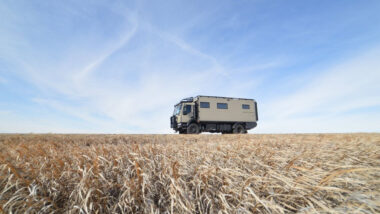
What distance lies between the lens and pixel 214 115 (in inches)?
696

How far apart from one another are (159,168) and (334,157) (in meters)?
3.30

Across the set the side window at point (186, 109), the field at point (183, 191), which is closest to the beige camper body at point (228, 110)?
the side window at point (186, 109)

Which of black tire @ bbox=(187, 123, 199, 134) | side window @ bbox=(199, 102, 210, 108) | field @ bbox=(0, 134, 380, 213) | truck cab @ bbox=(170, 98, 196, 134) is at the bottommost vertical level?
field @ bbox=(0, 134, 380, 213)

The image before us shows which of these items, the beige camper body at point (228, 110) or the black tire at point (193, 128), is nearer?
the black tire at point (193, 128)

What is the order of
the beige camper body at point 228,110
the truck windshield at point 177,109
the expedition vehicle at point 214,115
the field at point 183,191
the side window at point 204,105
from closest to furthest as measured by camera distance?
the field at point 183,191 < the expedition vehicle at point 214,115 < the truck windshield at point 177,109 < the side window at point 204,105 < the beige camper body at point 228,110

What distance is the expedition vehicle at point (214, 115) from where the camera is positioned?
53.9 ft

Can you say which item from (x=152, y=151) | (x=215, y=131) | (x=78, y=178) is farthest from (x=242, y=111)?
(x=78, y=178)

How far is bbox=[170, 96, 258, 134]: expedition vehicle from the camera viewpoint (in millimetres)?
16422

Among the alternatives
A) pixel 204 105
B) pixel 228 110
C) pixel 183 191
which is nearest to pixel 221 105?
pixel 228 110

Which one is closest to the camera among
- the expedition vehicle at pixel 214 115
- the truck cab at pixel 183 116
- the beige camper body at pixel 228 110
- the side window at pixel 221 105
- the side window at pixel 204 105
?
the truck cab at pixel 183 116

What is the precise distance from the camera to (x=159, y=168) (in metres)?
2.34

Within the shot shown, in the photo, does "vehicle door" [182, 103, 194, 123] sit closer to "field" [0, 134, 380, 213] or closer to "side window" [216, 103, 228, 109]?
"side window" [216, 103, 228, 109]

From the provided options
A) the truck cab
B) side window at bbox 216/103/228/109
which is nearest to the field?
the truck cab

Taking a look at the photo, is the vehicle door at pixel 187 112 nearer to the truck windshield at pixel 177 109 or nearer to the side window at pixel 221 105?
the truck windshield at pixel 177 109
